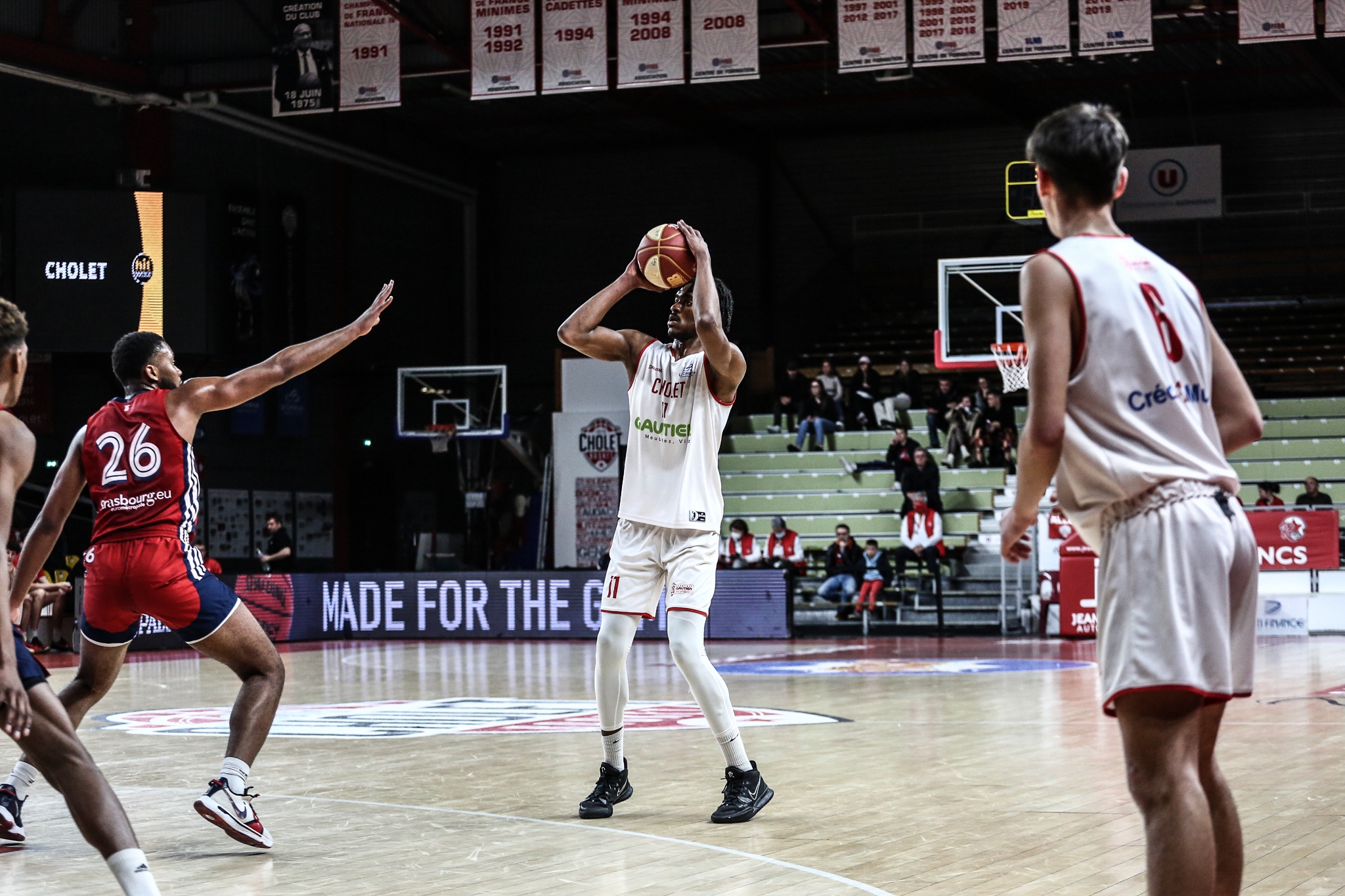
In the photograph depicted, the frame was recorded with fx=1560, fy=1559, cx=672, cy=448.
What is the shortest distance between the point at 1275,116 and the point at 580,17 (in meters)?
17.7

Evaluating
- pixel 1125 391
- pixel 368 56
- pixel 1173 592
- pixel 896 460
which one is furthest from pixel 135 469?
pixel 896 460

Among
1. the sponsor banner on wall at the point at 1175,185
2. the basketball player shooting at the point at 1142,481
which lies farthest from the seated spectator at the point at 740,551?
the basketball player shooting at the point at 1142,481

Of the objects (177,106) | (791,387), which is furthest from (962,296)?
(177,106)

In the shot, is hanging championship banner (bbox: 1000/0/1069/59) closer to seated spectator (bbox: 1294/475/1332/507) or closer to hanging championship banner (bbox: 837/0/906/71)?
hanging championship banner (bbox: 837/0/906/71)

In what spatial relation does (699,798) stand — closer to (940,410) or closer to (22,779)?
(22,779)

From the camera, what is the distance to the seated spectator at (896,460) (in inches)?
939

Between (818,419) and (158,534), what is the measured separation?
2151 cm

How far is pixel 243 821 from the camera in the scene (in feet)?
19.0

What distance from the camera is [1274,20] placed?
1844 centimetres

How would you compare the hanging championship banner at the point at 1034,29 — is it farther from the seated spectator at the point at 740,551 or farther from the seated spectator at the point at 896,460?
the seated spectator at the point at 740,551

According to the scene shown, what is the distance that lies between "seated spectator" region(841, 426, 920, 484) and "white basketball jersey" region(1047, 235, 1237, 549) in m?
19.8

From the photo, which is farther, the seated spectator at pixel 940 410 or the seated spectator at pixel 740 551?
the seated spectator at pixel 940 410

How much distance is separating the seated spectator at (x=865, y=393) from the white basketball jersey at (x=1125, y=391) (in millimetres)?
24071

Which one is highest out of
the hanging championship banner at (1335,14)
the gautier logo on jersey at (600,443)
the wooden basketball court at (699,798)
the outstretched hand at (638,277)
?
the hanging championship banner at (1335,14)
